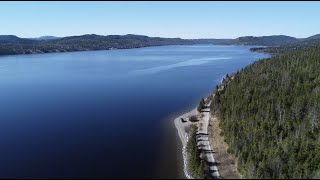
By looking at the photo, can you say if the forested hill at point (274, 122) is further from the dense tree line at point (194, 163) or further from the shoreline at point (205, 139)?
the dense tree line at point (194, 163)

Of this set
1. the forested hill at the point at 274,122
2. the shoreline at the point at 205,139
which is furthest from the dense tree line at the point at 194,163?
the forested hill at the point at 274,122

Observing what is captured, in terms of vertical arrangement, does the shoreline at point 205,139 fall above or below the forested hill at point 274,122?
below

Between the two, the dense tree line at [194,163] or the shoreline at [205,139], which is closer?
the dense tree line at [194,163]

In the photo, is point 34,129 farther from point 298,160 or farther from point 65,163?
point 298,160

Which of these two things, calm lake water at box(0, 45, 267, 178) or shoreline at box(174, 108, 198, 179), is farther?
calm lake water at box(0, 45, 267, 178)

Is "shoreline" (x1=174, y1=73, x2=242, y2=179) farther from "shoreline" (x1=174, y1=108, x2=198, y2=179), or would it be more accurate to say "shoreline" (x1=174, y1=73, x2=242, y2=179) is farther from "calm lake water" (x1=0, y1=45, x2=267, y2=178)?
"calm lake water" (x1=0, y1=45, x2=267, y2=178)

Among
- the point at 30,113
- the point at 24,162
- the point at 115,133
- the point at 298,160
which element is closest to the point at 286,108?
the point at 298,160

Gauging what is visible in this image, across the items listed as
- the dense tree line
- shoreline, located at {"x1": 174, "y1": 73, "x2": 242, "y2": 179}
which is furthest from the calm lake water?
the dense tree line

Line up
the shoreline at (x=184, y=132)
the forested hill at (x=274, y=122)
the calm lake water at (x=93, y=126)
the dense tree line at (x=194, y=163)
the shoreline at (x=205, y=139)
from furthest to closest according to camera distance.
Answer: the calm lake water at (x=93, y=126)
the shoreline at (x=184, y=132)
the shoreline at (x=205, y=139)
the forested hill at (x=274, y=122)
the dense tree line at (x=194, y=163)
